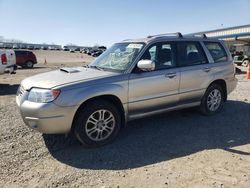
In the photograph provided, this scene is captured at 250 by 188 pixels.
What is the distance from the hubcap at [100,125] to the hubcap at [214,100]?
106 inches

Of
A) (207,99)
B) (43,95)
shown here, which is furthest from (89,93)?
(207,99)

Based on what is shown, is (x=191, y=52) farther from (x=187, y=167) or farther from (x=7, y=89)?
(x=7, y=89)

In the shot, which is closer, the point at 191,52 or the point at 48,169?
the point at 48,169

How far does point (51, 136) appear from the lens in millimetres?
5344

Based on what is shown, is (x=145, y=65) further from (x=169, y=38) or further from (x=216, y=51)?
(x=216, y=51)

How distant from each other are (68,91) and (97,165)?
1204mm

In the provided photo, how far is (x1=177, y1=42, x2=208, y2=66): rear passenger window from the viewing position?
597 cm

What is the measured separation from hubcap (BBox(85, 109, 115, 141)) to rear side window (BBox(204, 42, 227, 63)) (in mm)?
3038

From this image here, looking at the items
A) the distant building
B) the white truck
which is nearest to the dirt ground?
the white truck

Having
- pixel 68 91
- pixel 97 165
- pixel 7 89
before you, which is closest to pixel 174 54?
pixel 68 91

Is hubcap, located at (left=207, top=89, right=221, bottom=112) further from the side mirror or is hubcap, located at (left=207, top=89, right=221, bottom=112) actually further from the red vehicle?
the red vehicle

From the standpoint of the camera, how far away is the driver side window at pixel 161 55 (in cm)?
551

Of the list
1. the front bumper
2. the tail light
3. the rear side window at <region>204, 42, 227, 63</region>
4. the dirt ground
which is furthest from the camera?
the tail light

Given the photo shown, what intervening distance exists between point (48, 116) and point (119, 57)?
1952 mm
